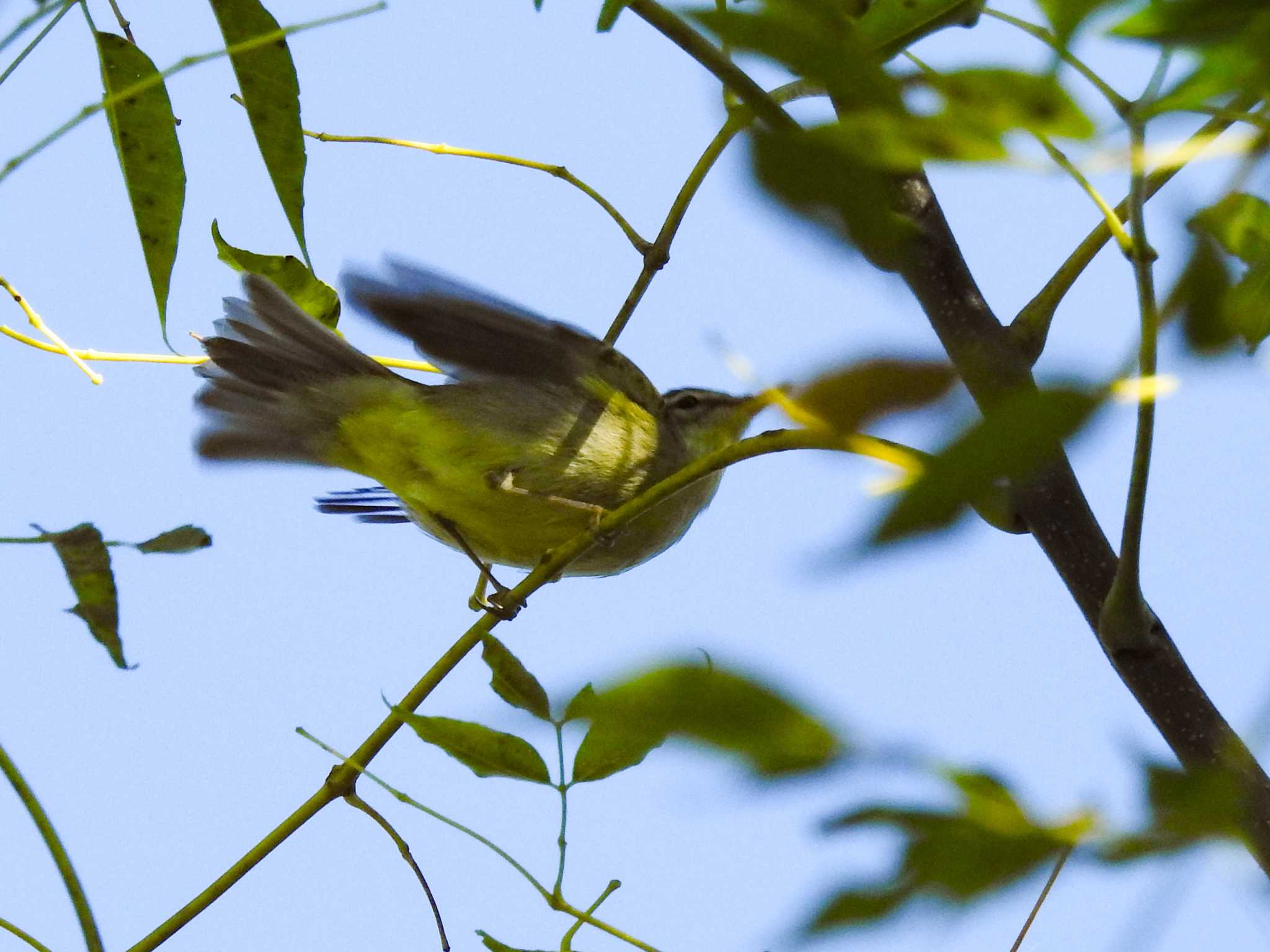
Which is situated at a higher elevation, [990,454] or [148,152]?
[148,152]

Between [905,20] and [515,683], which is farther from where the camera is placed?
[515,683]

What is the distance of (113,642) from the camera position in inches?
62.9

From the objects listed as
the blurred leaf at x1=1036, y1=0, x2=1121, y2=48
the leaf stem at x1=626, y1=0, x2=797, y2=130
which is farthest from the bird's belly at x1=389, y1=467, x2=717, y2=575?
→ the blurred leaf at x1=1036, y1=0, x2=1121, y2=48

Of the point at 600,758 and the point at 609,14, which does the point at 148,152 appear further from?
the point at 600,758

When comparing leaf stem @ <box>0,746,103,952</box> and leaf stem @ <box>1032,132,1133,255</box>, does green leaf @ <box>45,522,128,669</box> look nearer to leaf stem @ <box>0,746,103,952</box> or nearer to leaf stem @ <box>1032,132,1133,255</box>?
leaf stem @ <box>0,746,103,952</box>

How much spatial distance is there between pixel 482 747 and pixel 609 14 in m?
0.71

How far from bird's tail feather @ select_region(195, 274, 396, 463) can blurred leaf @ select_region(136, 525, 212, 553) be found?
1.68m

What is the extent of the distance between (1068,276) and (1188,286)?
0.96m

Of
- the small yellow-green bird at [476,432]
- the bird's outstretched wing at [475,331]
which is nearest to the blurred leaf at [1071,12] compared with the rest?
the bird's outstretched wing at [475,331]

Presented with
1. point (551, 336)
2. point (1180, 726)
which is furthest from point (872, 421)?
point (551, 336)

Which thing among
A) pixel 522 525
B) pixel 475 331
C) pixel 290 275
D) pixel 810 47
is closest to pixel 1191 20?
pixel 810 47

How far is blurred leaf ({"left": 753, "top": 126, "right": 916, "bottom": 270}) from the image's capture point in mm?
577

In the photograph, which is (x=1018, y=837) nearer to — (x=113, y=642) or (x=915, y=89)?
(x=915, y=89)

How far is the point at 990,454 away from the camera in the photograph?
1.80ft
